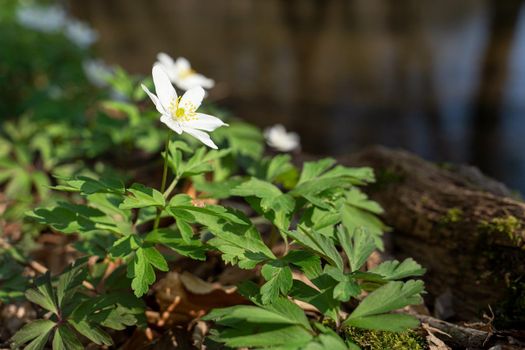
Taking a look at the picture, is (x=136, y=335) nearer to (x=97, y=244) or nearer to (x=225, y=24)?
(x=97, y=244)

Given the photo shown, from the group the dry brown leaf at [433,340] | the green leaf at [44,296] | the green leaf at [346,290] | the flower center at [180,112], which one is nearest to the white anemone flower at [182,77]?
the flower center at [180,112]

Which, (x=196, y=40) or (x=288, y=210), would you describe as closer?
(x=288, y=210)

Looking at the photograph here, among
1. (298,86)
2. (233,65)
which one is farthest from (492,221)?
(233,65)

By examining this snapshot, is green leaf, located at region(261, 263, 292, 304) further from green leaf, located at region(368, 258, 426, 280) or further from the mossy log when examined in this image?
the mossy log

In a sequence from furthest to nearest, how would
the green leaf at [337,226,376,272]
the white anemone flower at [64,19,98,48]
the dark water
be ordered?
the dark water < the white anemone flower at [64,19,98,48] < the green leaf at [337,226,376,272]

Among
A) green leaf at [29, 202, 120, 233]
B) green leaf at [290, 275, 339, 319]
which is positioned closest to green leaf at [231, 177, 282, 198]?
green leaf at [290, 275, 339, 319]

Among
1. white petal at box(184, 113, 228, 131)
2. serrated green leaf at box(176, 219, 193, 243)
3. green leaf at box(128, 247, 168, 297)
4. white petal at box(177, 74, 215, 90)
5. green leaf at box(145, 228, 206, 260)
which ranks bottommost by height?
green leaf at box(128, 247, 168, 297)
